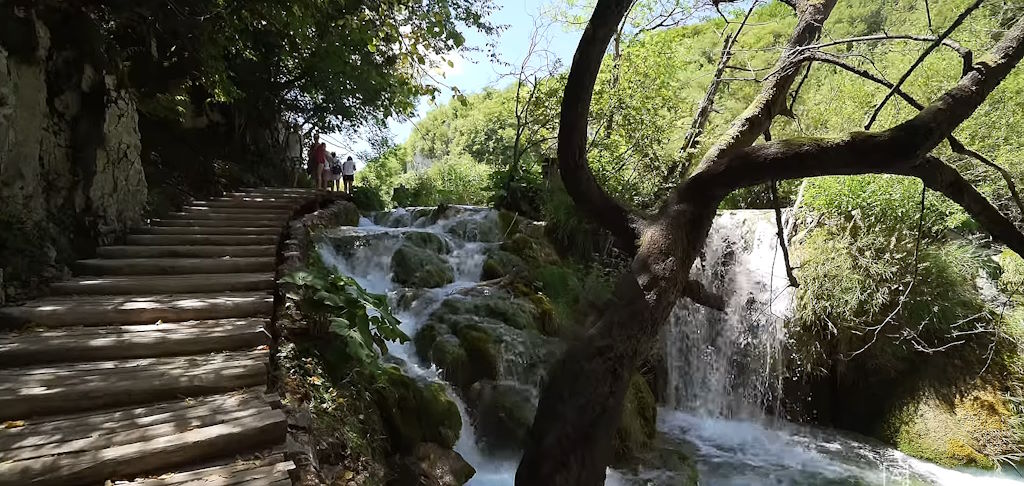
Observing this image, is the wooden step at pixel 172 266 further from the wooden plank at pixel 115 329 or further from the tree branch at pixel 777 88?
the tree branch at pixel 777 88

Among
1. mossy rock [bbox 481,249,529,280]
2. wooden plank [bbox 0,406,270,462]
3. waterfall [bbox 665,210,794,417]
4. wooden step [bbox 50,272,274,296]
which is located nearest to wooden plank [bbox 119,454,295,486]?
wooden plank [bbox 0,406,270,462]

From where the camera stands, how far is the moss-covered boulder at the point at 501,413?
462cm

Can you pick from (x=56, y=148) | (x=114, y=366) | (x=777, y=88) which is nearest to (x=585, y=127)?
(x=777, y=88)

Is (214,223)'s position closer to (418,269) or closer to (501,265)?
(418,269)

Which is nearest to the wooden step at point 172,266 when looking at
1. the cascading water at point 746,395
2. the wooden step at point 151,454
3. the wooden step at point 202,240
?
the wooden step at point 202,240

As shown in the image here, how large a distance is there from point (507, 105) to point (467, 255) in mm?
7919

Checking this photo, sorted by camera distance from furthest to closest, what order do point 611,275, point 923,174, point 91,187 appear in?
point 611,275, point 91,187, point 923,174

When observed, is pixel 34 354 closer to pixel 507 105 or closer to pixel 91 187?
pixel 91 187

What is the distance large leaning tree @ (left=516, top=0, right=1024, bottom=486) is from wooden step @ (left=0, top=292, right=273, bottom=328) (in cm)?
265

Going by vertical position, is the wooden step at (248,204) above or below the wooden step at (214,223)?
above

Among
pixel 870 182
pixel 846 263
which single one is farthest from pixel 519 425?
pixel 870 182

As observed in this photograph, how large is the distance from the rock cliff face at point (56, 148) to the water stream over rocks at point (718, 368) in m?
3.00

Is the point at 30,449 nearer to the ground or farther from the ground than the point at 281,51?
nearer to the ground

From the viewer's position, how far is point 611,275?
24.9 feet
